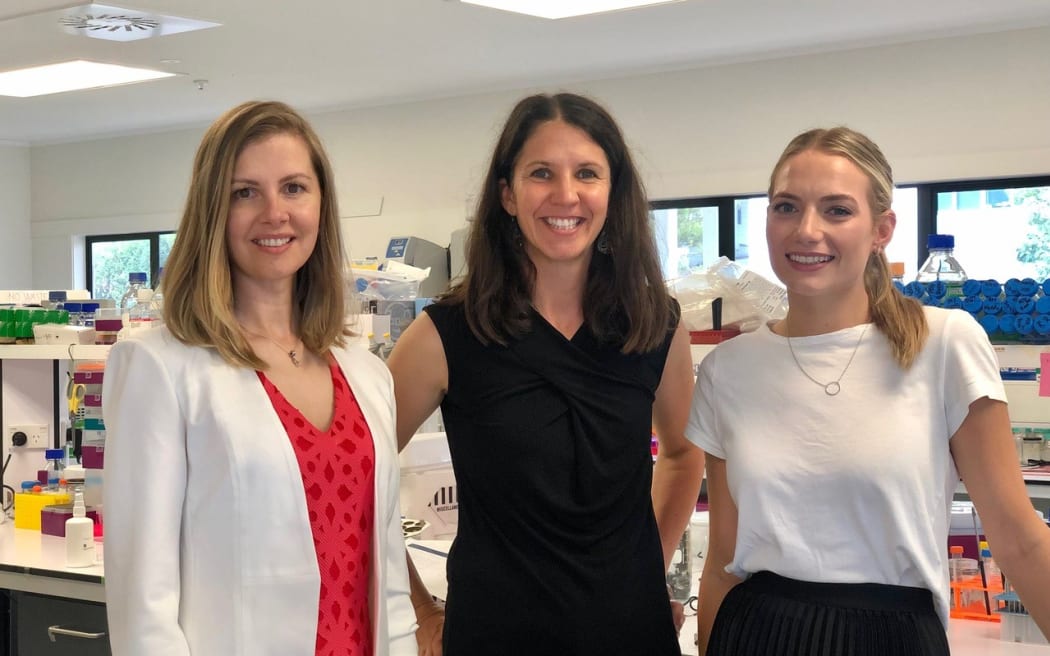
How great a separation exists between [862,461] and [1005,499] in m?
0.20

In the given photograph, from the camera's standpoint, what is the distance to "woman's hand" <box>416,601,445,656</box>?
5.95 feet

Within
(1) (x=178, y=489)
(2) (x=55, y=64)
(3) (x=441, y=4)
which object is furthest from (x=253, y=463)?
(2) (x=55, y=64)

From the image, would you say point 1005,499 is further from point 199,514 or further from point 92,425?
point 92,425

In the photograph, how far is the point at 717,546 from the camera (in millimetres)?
1729

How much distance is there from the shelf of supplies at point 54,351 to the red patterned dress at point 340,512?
1753mm

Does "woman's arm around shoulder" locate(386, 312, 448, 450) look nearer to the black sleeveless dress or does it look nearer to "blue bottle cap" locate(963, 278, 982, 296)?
the black sleeveless dress

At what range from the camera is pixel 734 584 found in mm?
1697

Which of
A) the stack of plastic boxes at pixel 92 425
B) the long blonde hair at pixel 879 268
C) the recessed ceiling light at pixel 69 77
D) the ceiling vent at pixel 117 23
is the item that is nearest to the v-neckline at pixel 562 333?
the long blonde hair at pixel 879 268

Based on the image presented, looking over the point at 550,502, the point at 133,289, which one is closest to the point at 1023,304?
the point at 550,502

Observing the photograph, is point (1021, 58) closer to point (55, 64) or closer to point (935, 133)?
point (935, 133)

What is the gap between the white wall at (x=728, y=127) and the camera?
237 inches

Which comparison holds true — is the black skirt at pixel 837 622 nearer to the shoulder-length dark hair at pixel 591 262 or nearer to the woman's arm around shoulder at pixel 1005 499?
the woman's arm around shoulder at pixel 1005 499

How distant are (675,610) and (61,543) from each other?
1887 millimetres

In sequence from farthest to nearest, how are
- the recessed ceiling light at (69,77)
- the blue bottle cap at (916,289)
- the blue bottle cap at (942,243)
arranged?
1. the recessed ceiling light at (69,77)
2. the blue bottle cap at (942,243)
3. the blue bottle cap at (916,289)
